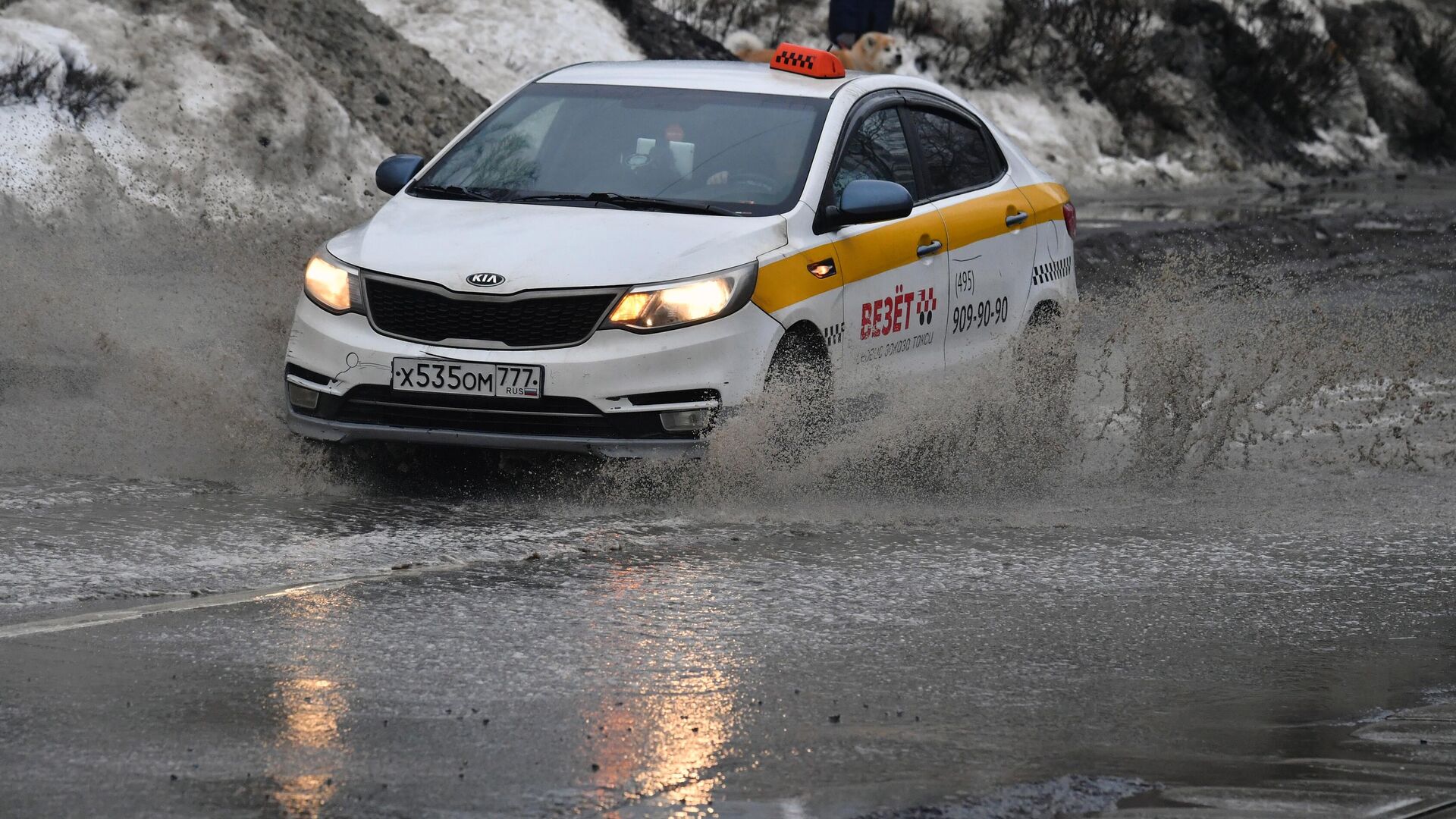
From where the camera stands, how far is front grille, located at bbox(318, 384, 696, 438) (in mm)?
7008

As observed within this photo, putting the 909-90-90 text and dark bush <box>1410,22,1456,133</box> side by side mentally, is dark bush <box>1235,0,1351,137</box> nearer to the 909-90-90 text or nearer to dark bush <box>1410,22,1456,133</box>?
dark bush <box>1410,22,1456,133</box>

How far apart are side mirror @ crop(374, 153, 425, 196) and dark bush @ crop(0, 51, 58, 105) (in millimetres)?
8030

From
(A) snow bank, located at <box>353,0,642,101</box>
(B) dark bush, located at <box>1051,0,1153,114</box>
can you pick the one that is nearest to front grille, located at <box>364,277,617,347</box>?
(A) snow bank, located at <box>353,0,642,101</box>

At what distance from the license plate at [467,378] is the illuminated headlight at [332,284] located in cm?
36

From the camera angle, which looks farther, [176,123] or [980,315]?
[176,123]

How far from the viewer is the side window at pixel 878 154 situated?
8.25 meters

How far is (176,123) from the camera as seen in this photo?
1662 centimetres

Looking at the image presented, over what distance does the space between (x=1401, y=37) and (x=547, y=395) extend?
115 ft

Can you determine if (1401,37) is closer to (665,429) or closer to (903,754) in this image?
(665,429)

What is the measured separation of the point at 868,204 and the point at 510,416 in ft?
5.41

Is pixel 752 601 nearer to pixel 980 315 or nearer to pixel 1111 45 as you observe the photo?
pixel 980 315

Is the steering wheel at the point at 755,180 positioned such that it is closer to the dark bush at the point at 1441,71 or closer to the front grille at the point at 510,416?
the front grille at the point at 510,416

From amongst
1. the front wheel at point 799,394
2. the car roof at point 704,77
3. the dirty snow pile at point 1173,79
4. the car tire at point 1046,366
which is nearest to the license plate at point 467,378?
the front wheel at point 799,394

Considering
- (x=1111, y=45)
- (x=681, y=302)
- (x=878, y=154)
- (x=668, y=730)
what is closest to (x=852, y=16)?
(x=1111, y=45)
